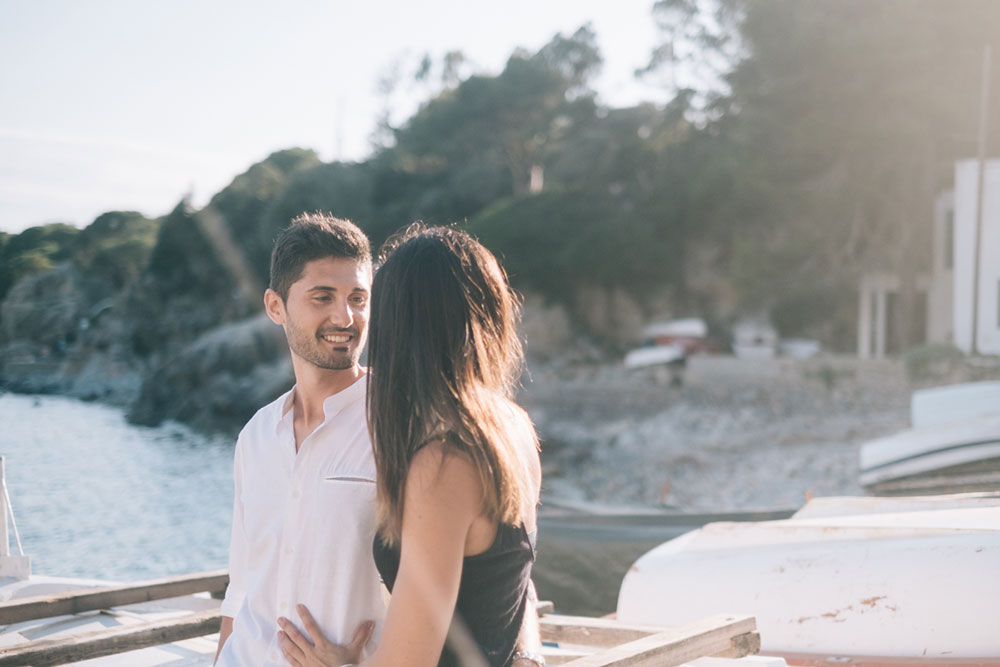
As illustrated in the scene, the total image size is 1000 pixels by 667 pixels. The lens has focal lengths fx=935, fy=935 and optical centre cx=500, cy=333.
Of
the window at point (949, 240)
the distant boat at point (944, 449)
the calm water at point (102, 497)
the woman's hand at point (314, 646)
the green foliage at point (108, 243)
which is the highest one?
the window at point (949, 240)

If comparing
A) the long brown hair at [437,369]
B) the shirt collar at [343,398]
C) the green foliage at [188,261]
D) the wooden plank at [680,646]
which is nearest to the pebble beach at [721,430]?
the wooden plank at [680,646]

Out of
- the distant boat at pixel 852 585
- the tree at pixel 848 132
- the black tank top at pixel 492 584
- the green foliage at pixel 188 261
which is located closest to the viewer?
the black tank top at pixel 492 584

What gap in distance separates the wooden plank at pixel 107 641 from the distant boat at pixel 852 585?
10.3ft

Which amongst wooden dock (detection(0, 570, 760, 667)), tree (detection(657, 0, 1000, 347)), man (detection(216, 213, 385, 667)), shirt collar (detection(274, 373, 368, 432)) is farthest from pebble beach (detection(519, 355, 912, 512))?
shirt collar (detection(274, 373, 368, 432))

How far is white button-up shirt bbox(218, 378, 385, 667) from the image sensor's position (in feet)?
6.98

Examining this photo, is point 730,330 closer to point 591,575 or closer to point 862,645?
point 591,575

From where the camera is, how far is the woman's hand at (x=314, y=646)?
82.0 inches

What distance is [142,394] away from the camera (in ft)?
120

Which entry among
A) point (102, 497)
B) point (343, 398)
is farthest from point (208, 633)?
point (102, 497)

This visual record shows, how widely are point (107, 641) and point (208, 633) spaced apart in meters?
0.45

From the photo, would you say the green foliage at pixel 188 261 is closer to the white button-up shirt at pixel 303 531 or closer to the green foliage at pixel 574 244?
the green foliage at pixel 574 244

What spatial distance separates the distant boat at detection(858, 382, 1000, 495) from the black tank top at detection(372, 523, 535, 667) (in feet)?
41.2

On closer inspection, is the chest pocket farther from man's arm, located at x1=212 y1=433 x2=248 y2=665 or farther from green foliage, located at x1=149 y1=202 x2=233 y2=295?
green foliage, located at x1=149 y1=202 x2=233 y2=295

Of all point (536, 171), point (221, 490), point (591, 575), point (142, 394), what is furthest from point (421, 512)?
point (536, 171)
